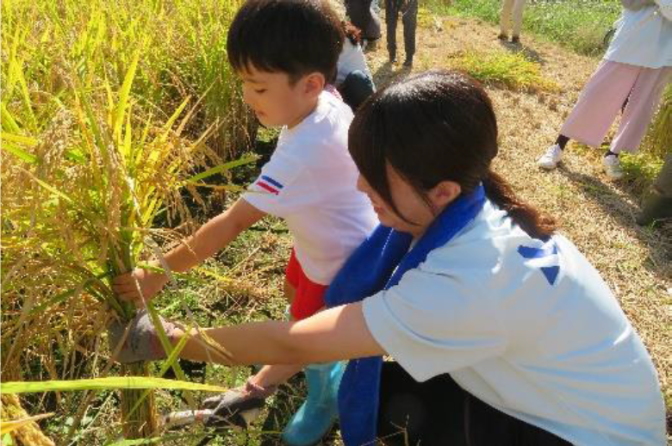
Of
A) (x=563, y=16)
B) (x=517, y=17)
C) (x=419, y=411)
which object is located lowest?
(x=563, y=16)

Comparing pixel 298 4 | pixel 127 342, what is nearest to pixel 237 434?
pixel 127 342

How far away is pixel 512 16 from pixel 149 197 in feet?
20.6

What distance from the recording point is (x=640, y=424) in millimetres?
1210

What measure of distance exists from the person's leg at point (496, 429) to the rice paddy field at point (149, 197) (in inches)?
20.3

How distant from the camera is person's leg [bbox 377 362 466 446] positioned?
52.2 inches

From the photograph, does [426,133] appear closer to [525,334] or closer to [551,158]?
[525,334]

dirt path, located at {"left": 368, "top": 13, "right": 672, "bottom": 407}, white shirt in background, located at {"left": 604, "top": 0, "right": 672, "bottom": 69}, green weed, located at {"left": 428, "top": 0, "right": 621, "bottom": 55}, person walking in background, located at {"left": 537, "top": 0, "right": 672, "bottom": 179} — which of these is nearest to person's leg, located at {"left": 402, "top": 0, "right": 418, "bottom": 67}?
dirt path, located at {"left": 368, "top": 13, "right": 672, "bottom": 407}

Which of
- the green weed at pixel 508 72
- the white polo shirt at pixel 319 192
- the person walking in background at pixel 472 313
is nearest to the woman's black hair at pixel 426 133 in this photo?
the person walking in background at pixel 472 313

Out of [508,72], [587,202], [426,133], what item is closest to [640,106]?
[587,202]

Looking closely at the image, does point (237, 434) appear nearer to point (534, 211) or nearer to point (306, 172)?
point (306, 172)

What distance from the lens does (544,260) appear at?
1.10 metres

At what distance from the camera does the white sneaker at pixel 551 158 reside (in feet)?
11.9

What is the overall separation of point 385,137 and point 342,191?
0.40 m

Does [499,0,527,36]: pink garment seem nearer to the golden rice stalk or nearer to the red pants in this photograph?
the red pants
